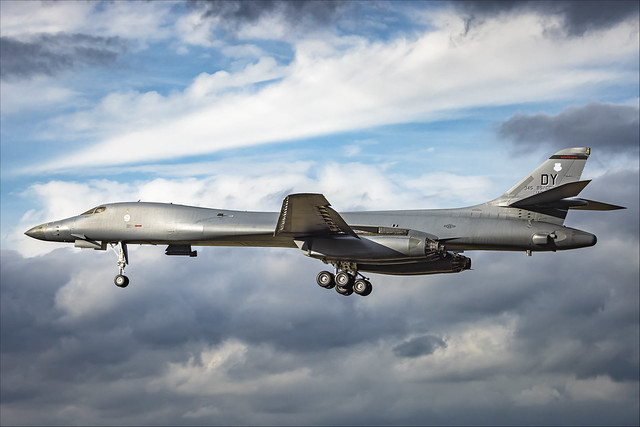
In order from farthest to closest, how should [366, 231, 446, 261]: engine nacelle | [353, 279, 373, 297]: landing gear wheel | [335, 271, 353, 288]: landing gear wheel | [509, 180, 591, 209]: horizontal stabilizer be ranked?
[353, 279, 373, 297]: landing gear wheel
[335, 271, 353, 288]: landing gear wheel
[366, 231, 446, 261]: engine nacelle
[509, 180, 591, 209]: horizontal stabilizer

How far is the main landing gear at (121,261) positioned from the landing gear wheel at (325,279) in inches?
383

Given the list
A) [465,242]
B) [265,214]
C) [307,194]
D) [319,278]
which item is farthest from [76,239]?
[465,242]

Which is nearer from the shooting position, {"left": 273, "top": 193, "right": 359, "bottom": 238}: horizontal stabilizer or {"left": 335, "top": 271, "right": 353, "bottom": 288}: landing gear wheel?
{"left": 273, "top": 193, "right": 359, "bottom": 238}: horizontal stabilizer

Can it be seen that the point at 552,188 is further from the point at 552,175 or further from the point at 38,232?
the point at 38,232

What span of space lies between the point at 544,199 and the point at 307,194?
10563 millimetres

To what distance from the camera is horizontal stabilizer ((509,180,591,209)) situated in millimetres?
33031

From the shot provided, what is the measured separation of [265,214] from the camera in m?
38.4

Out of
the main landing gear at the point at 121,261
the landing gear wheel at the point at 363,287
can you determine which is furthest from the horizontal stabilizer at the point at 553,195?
the main landing gear at the point at 121,261

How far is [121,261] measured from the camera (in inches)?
1591

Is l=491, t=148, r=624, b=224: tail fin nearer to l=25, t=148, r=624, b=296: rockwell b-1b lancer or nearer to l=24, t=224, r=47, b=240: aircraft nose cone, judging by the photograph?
l=25, t=148, r=624, b=296: rockwell b-1b lancer

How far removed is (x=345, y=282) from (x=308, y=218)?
4697 mm

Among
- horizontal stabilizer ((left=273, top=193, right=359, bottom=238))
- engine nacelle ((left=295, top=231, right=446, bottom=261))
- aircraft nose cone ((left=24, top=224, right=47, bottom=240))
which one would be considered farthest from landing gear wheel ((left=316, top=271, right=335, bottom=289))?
aircraft nose cone ((left=24, top=224, right=47, bottom=240))

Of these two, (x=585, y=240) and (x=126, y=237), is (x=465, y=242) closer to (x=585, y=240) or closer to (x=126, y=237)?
(x=585, y=240)

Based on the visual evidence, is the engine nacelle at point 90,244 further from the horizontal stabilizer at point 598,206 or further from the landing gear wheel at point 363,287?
the horizontal stabilizer at point 598,206
